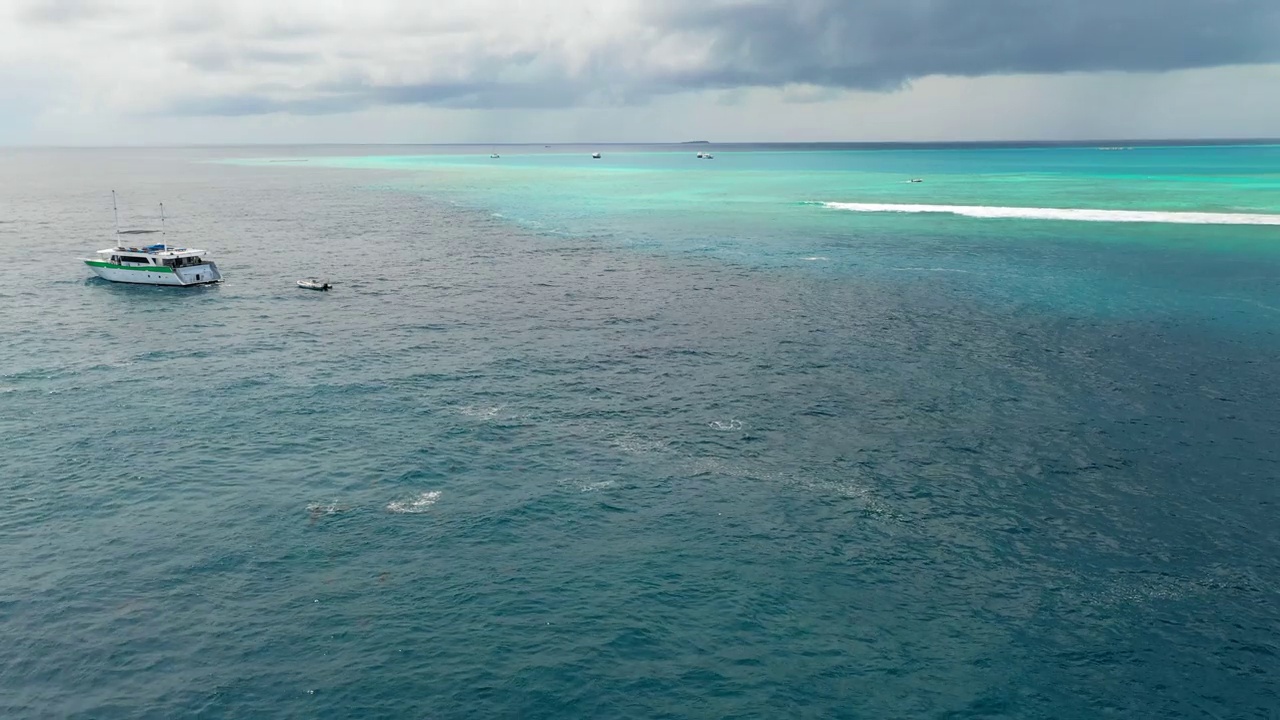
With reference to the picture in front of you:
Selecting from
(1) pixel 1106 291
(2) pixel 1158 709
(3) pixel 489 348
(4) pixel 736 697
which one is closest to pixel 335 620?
(4) pixel 736 697

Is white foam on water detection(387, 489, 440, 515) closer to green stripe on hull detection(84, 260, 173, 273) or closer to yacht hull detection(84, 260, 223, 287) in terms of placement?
yacht hull detection(84, 260, 223, 287)

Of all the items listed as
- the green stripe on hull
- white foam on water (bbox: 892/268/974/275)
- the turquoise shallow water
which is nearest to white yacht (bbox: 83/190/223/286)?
the green stripe on hull

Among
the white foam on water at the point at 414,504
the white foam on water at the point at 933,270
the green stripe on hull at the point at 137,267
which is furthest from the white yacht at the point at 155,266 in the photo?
the white foam on water at the point at 933,270

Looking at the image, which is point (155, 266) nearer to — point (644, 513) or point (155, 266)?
point (155, 266)

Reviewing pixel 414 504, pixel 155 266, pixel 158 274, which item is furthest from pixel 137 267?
pixel 414 504

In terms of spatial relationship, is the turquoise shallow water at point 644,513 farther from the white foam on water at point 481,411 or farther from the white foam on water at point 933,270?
the white foam on water at point 933,270

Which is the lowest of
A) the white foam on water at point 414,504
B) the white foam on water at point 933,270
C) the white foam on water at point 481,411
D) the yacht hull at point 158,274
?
the white foam on water at point 414,504
